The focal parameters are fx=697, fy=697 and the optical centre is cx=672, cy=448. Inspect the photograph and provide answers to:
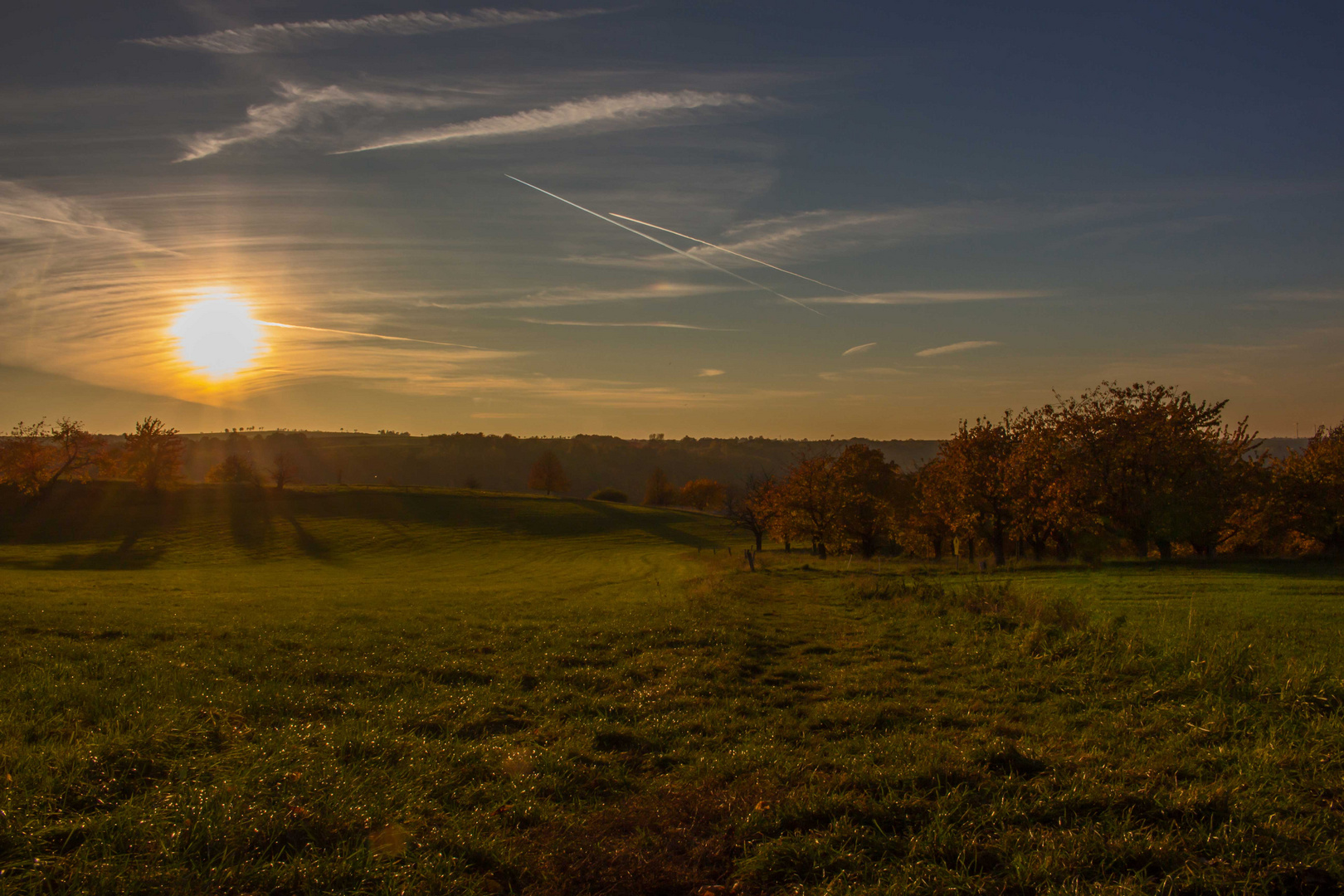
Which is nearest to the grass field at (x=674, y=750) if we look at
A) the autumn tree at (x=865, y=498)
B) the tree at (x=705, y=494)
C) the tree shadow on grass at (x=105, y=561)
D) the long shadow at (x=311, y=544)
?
the autumn tree at (x=865, y=498)

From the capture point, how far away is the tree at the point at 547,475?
128m

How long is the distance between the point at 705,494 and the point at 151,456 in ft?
271

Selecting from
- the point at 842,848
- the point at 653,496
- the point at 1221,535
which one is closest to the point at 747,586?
the point at 842,848

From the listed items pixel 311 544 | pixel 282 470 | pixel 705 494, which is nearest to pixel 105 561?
pixel 311 544

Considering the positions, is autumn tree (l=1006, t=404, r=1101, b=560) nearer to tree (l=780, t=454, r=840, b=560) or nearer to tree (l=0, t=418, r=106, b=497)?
tree (l=780, t=454, r=840, b=560)

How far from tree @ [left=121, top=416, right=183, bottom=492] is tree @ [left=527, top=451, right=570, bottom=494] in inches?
2243

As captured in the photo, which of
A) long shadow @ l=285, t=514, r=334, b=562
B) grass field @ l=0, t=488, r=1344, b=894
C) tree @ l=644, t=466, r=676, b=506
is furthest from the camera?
tree @ l=644, t=466, r=676, b=506

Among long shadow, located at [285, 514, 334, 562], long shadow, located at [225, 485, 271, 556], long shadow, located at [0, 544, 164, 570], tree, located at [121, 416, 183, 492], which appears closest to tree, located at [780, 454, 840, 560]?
long shadow, located at [285, 514, 334, 562]

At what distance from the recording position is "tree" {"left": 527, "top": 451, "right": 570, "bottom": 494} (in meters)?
128

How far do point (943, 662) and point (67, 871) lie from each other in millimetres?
12733

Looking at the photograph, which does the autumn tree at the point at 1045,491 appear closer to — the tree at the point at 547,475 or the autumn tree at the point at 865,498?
the autumn tree at the point at 865,498

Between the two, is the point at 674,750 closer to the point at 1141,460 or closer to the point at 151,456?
the point at 1141,460

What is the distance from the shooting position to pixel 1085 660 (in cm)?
1191

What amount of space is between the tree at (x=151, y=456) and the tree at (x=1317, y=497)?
101548mm
